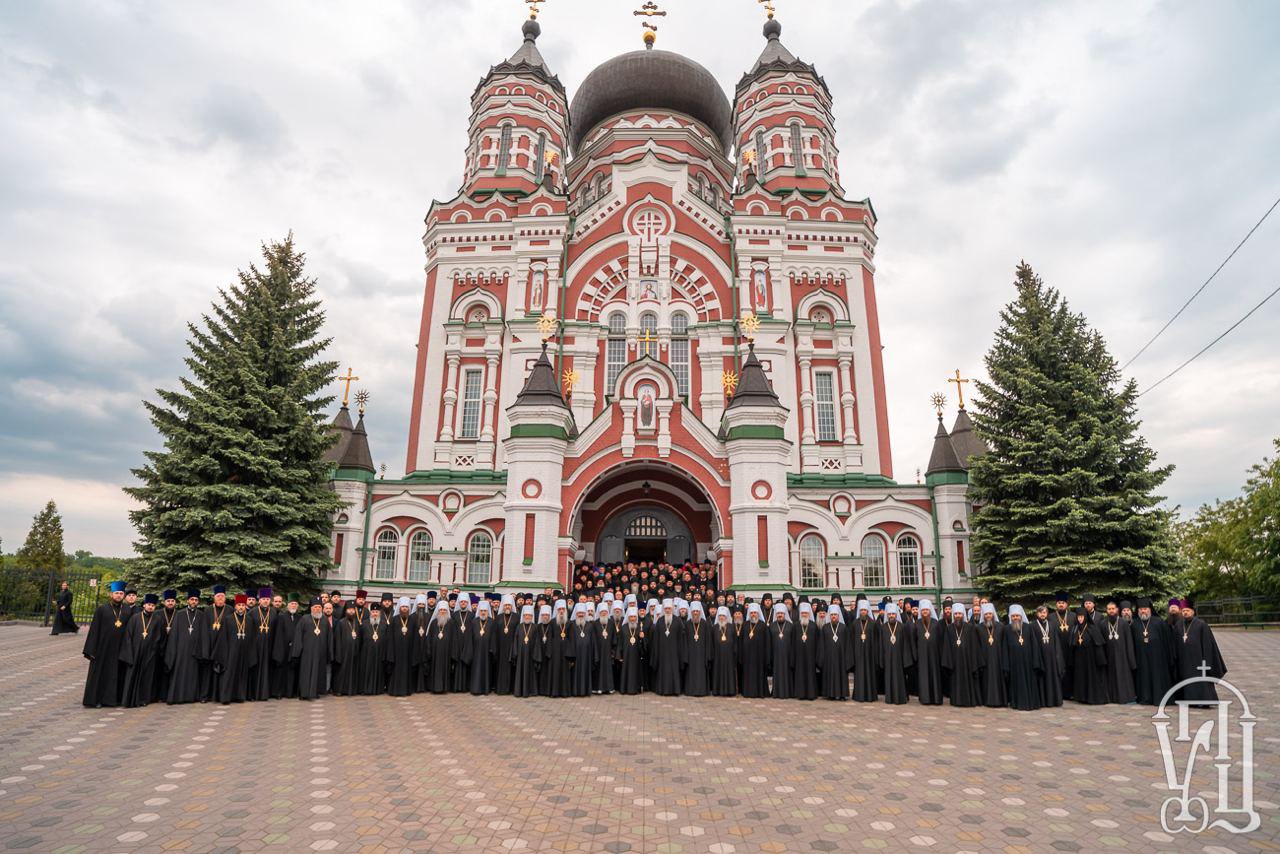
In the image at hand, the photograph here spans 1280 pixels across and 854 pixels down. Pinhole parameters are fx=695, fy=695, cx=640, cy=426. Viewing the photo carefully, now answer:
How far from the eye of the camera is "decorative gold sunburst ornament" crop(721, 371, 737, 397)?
68.3 ft

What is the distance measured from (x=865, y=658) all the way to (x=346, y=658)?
7.85 meters

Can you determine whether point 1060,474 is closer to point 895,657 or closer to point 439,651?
point 895,657

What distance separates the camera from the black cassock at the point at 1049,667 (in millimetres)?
9859

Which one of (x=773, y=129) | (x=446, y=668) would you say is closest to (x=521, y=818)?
(x=446, y=668)

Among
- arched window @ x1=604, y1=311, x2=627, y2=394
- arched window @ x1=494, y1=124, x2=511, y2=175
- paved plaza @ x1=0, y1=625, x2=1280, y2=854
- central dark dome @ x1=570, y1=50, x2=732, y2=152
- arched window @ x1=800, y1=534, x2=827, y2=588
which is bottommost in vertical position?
paved plaza @ x1=0, y1=625, x2=1280, y2=854

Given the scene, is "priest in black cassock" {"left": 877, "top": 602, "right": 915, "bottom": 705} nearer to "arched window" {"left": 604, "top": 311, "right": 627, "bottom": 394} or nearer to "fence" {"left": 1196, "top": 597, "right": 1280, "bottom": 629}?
"arched window" {"left": 604, "top": 311, "right": 627, "bottom": 394}

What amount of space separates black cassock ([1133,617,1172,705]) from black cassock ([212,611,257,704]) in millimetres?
12682

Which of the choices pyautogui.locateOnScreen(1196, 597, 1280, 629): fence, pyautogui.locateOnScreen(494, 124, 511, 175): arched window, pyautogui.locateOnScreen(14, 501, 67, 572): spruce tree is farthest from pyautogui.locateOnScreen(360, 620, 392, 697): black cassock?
pyautogui.locateOnScreen(14, 501, 67, 572): spruce tree

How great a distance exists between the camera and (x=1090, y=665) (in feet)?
33.3

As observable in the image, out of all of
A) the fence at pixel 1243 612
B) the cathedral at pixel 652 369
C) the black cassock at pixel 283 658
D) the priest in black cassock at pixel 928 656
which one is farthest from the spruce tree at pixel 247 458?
the fence at pixel 1243 612

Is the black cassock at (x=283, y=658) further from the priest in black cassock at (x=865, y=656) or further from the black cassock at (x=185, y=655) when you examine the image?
the priest in black cassock at (x=865, y=656)

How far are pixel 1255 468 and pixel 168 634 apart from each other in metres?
38.3

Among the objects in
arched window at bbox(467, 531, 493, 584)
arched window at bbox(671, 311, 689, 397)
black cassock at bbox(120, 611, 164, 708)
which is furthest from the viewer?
arched window at bbox(671, 311, 689, 397)

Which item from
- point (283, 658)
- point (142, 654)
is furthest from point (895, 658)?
point (142, 654)
